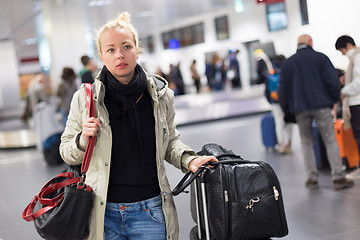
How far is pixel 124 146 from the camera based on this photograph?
2.28 metres

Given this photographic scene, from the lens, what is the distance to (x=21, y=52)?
135 ft

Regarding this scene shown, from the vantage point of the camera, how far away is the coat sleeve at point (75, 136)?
2.24 metres

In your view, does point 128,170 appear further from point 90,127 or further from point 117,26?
point 117,26

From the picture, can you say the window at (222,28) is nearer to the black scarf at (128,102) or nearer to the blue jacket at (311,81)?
the blue jacket at (311,81)

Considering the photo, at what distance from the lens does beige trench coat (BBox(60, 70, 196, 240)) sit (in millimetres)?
2230

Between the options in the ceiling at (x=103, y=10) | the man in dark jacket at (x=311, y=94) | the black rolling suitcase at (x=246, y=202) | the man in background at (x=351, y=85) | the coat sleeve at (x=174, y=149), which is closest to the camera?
the black rolling suitcase at (x=246, y=202)

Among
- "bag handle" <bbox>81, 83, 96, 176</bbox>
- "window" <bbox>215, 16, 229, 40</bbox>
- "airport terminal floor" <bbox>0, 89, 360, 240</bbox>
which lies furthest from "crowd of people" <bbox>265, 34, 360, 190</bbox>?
"window" <bbox>215, 16, 229, 40</bbox>

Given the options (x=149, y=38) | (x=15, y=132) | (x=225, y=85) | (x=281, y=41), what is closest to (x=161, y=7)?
(x=281, y=41)

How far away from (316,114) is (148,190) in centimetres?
429

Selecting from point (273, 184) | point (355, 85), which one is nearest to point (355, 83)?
point (355, 85)

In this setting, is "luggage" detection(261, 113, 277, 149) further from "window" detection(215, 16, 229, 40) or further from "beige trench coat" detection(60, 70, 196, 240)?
"window" detection(215, 16, 229, 40)

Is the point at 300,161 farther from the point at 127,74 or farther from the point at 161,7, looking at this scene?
the point at 161,7

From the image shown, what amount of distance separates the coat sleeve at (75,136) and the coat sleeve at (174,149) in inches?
15.8

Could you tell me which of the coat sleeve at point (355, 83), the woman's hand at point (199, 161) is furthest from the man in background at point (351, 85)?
the woman's hand at point (199, 161)
